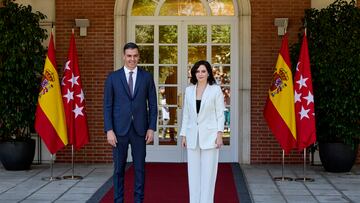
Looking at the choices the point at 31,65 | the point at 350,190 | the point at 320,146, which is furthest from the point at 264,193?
the point at 31,65

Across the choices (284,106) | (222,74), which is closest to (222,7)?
(222,74)

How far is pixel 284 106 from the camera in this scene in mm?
8961

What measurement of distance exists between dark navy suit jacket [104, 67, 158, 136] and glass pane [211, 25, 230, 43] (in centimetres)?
476

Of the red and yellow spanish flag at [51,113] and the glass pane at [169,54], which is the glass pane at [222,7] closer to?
the glass pane at [169,54]


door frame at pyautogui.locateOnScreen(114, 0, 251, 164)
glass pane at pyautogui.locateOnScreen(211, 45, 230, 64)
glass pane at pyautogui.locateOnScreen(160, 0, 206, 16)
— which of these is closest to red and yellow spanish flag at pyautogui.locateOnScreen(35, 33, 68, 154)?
door frame at pyautogui.locateOnScreen(114, 0, 251, 164)

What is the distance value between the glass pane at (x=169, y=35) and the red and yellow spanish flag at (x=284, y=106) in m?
2.57

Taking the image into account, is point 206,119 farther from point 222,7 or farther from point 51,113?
point 222,7

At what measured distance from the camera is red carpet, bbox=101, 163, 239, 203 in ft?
25.3

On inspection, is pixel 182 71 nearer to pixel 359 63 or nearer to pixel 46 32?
pixel 46 32

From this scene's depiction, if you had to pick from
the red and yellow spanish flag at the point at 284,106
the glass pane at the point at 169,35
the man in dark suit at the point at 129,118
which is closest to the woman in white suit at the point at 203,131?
the man in dark suit at the point at 129,118

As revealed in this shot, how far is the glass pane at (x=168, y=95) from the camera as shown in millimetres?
11078

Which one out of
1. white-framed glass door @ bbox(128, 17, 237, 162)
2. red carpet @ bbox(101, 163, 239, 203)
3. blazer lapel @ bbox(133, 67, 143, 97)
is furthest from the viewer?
white-framed glass door @ bbox(128, 17, 237, 162)

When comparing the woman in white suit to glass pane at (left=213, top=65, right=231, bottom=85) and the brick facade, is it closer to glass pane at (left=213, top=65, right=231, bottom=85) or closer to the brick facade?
the brick facade

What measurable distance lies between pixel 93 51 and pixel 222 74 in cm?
240
